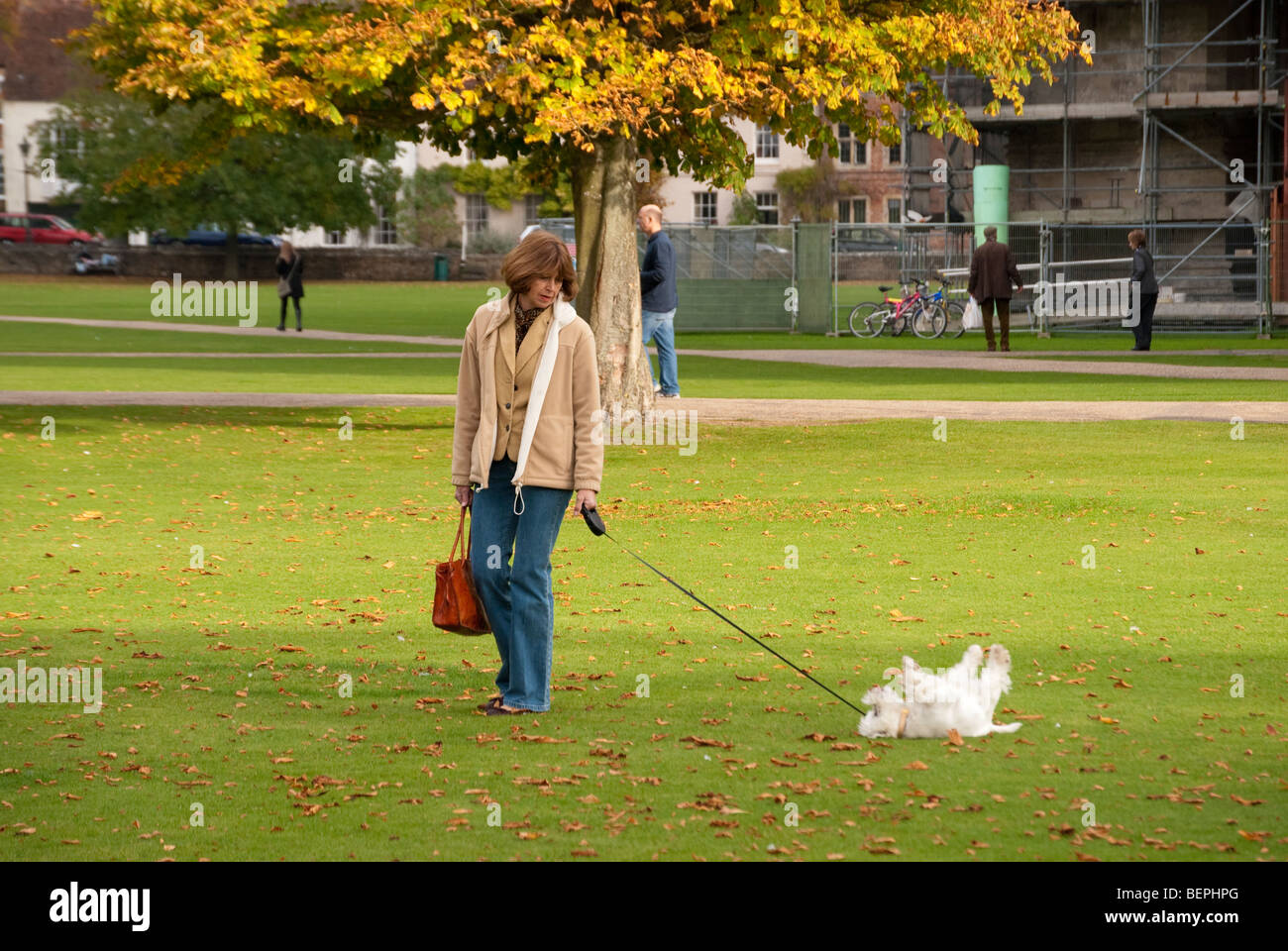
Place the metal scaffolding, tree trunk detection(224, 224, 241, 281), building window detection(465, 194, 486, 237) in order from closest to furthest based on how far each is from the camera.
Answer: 1. the metal scaffolding
2. tree trunk detection(224, 224, 241, 281)
3. building window detection(465, 194, 486, 237)

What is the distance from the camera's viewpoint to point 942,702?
6.57 metres

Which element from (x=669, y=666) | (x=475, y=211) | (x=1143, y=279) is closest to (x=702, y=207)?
(x=475, y=211)

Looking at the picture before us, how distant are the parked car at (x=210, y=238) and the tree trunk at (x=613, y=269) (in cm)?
5875

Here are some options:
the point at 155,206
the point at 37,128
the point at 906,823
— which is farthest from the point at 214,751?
the point at 37,128

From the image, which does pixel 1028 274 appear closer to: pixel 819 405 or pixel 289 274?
pixel 289 274

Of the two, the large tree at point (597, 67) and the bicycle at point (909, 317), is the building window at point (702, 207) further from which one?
the large tree at point (597, 67)

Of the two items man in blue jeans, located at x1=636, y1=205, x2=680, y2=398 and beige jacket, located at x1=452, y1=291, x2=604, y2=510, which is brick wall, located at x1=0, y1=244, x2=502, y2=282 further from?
beige jacket, located at x1=452, y1=291, x2=604, y2=510

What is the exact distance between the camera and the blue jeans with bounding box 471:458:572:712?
6.84 meters

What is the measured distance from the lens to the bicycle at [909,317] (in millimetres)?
35469

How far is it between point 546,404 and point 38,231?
243 ft

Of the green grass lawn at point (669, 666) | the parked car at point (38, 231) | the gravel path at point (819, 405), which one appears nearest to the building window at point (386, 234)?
the parked car at point (38, 231)

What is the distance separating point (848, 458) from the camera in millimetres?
16047

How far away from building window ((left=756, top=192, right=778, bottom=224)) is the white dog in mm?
76196

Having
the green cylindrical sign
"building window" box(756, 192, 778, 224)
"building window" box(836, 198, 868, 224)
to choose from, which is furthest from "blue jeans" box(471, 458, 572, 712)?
"building window" box(836, 198, 868, 224)
